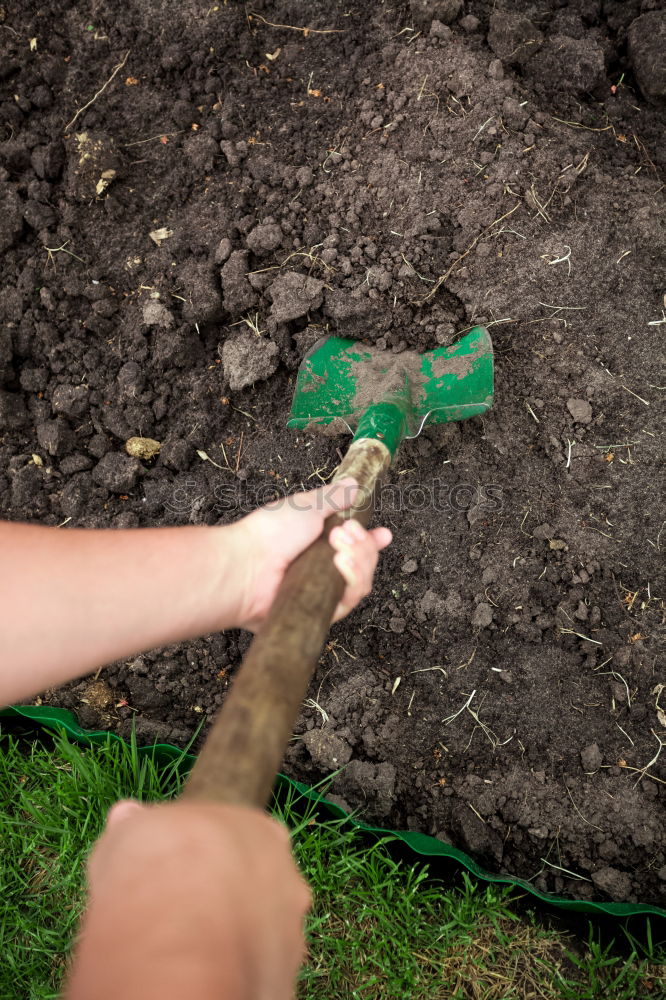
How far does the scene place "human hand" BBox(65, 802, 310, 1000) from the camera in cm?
61

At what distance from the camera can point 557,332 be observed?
2.02 m

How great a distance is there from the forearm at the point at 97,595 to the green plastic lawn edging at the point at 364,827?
2.09 ft

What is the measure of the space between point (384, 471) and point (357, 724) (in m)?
0.69

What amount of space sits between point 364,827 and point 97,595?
947 mm

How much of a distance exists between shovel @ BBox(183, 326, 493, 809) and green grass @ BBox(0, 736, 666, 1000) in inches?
30.6

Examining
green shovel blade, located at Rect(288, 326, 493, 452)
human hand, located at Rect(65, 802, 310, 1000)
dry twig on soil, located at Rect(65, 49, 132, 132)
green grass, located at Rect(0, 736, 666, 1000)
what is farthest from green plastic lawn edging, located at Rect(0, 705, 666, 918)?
dry twig on soil, located at Rect(65, 49, 132, 132)

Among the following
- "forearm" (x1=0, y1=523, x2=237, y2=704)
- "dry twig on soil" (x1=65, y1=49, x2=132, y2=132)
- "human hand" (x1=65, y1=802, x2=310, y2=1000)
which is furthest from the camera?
"dry twig on soil" (x1=65, y1=49, x2=132, y2=132)

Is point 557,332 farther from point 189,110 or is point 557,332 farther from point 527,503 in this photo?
point 189,110

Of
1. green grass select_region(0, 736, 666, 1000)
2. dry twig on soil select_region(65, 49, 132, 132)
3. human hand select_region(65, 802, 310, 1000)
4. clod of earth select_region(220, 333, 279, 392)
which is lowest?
green grass select_region(0, 736, 666, 1000)

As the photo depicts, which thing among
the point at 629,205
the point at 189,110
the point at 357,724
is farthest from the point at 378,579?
the point at 189,110

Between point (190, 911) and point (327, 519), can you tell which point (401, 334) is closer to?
point (327, 519)

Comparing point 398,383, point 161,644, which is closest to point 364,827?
point 161,644

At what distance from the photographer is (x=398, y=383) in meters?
1.93

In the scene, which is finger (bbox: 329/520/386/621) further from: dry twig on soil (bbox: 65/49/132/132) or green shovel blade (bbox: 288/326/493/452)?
dry twig on soil (bbox: 65/49/132/132)
